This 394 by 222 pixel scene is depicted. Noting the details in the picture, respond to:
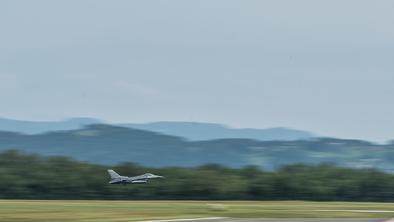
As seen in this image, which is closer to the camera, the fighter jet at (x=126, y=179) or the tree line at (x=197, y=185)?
the fighter jet at (x=126, y=179)

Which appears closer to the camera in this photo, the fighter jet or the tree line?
the fighter jet

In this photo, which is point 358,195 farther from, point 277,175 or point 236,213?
point 236,213

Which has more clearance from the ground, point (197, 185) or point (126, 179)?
point (126, 179)

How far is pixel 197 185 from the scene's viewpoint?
275 ft

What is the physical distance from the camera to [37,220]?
136ft

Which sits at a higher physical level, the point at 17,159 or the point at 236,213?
the point at 17,159

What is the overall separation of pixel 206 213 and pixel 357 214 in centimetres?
854

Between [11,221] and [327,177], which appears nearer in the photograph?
[11,221]

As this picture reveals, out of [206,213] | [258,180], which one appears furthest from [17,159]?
[206,213]

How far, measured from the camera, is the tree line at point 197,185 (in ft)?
270

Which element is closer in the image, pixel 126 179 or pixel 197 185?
pixel 126 179

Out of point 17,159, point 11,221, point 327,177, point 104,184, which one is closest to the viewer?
point 11,221

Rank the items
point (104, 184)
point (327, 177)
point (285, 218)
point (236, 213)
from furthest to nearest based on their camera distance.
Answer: point (327, 177) → point (104, 184) → point (236, 213) → point (285, 218)

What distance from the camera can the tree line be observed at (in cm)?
8238
